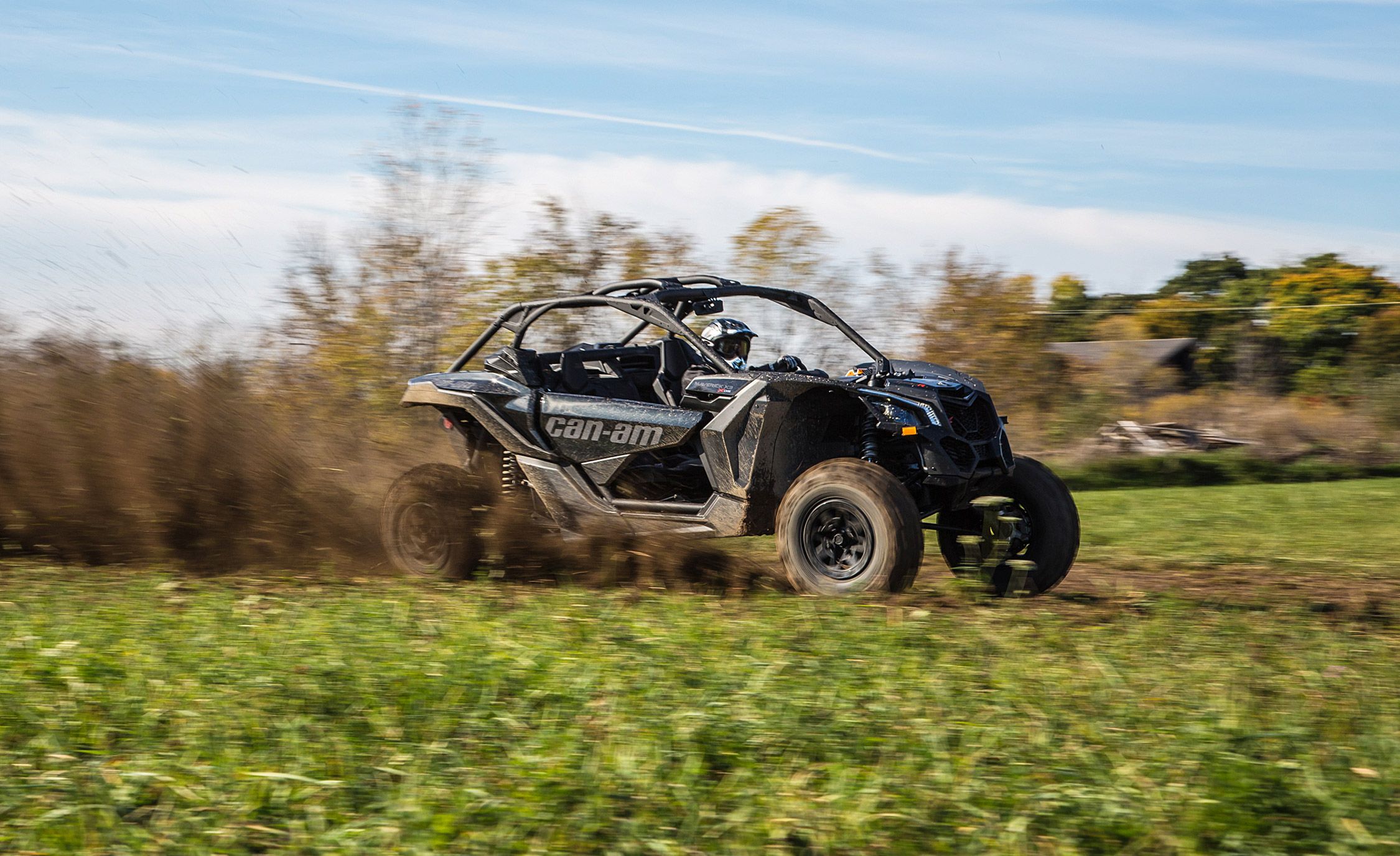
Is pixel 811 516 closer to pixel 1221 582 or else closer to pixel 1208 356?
pixel 1221 582

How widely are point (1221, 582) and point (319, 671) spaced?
5.88 meters

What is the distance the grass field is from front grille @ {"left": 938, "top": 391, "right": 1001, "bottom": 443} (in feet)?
4.00

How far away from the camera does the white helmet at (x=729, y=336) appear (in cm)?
789

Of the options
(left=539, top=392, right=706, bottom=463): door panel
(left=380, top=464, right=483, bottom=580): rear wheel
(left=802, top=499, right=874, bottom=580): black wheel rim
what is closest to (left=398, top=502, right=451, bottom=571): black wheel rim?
(left=380, top=464, right=483, bottom=580): rear wheel

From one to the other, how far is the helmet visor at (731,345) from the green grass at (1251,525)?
339 centimetres

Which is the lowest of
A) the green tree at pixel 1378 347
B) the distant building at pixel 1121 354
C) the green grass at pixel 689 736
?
the green grass at pixel 689 736

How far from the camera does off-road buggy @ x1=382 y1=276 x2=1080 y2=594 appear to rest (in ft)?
22.3

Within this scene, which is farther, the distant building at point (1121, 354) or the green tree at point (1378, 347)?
the green tree at point (1378, 347)

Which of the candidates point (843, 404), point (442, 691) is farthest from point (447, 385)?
point (442, 691)

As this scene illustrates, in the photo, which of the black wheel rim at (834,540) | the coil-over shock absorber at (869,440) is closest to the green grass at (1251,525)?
the coil-over shock absorber at (869,440)

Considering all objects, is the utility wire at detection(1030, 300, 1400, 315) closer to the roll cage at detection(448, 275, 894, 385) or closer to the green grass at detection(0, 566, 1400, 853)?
the roll cage at detection(448, 275, 894, 385)

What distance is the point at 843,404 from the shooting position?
24.2ft

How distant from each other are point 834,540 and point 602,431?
175 cm

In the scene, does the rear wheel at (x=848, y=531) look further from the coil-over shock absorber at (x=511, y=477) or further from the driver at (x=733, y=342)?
the coil-over shock absorber at (x=511, y=477)
